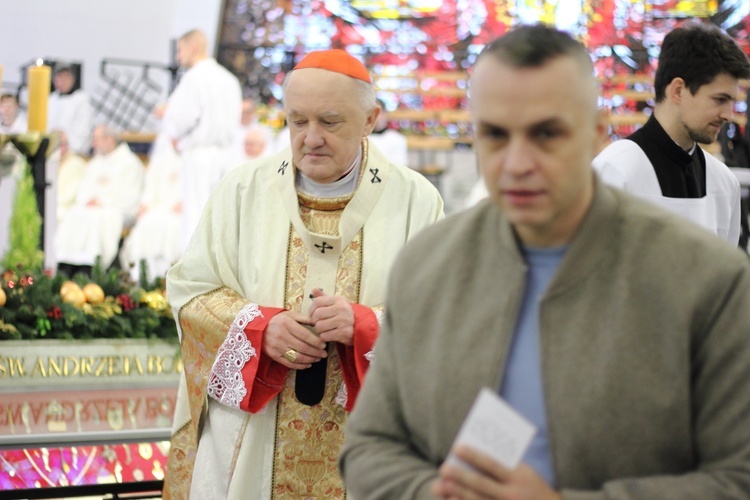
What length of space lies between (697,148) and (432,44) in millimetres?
12014

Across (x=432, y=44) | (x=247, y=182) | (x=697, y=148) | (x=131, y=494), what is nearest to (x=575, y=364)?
(x=247, y=182)

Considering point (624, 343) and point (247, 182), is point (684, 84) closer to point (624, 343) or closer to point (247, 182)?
point (247, 182)

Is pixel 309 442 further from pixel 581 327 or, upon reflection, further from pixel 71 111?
pixel 71 111

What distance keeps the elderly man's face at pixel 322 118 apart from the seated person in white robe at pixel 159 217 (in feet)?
24.3

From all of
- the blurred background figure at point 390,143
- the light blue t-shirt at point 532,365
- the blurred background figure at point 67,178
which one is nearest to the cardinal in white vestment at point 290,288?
the light blue t-shirt at point 532,365

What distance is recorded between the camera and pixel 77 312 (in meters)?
4.92

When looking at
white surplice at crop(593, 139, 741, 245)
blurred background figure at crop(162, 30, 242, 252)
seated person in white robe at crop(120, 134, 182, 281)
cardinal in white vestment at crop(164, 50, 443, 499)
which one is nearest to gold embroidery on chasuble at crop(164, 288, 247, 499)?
cardinal in white vestment at crop(164, 50, 443, 499)

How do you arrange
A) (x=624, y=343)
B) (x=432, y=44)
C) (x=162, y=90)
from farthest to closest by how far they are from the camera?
(x=432, y=44) < (x=162, y=90) < (x=624, y=343)

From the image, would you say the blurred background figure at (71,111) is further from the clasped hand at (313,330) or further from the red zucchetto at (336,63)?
the clasped hand at (313,330)

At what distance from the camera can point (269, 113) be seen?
550 inches

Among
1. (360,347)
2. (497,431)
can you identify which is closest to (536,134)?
(497,431)

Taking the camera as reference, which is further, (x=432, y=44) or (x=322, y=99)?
(x=432, y=44)

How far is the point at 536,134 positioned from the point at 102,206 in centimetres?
972

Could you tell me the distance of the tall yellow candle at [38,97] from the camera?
15.7ft
